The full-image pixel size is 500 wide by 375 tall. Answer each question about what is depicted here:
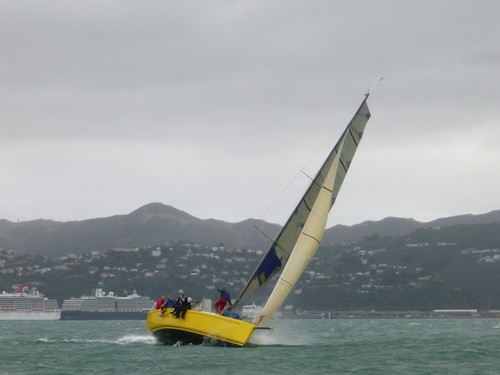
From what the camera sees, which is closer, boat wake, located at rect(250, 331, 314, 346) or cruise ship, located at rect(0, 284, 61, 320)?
boat wake, located at rect(250, 331, 314, 346)

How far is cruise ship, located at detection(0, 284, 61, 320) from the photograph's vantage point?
602 feet

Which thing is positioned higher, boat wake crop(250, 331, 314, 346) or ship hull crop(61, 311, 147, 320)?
ship hull crop(61, 311, 147, 320)

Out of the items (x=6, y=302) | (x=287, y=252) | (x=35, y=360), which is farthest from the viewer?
(x=6, y=302)

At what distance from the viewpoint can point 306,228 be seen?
4262 cm

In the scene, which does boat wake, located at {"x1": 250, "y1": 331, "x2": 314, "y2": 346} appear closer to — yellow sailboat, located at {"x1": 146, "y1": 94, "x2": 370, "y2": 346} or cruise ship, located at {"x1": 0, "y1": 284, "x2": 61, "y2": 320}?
yellow sailboat, located at {"x1": 146, "y1": 94, "x2": 370, "y2": 346}

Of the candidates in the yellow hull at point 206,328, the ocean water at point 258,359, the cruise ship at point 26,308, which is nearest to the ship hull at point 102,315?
the cruise ship at point 26,308

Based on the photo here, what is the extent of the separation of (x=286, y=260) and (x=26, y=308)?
152 metres

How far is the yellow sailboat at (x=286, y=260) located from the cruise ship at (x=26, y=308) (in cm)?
14283

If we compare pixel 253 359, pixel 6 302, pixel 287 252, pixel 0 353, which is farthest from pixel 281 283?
pixel 6 302

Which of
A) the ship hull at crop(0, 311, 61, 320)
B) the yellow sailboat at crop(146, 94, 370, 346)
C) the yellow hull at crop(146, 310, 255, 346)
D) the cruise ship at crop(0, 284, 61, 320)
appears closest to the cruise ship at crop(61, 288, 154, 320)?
the ship hull at crop(0, 311, 61, 320)

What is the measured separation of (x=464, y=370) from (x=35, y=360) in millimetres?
14957

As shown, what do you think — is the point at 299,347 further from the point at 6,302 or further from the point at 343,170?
the point at 6,302

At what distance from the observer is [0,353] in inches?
1785

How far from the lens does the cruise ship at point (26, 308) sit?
602 feet
